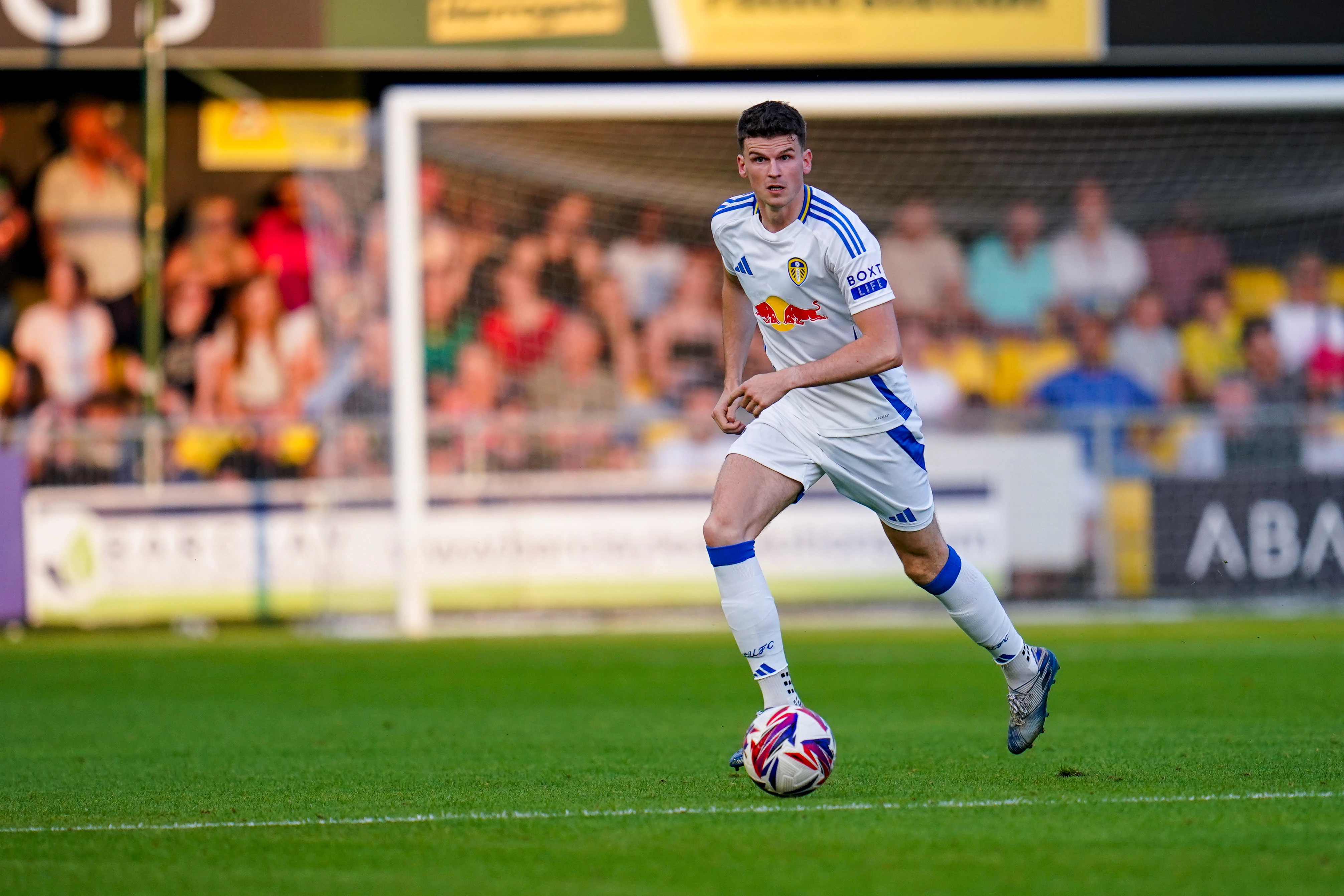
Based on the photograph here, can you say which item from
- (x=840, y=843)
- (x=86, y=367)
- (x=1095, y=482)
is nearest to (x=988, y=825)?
(x=840, y=843)

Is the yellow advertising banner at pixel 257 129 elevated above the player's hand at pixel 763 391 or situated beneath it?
elevated above

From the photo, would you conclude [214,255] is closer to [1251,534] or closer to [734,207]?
[1251,534]

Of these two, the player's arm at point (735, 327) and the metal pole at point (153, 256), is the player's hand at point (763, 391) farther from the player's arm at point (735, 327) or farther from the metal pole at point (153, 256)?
the metal pole at point (153, 256)

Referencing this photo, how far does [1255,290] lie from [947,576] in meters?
10.6

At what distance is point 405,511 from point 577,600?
Result: 1.71 m

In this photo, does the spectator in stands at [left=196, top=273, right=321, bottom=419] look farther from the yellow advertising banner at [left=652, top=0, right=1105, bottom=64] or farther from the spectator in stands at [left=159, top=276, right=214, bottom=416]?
the yellow advertising banner at [left=652, top=0, right=1105, bottom=64]

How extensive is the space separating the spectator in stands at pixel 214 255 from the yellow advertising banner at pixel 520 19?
4880mm

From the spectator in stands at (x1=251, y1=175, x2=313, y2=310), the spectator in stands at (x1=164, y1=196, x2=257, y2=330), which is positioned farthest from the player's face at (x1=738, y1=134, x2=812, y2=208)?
the spectator in stands at (x1=164, y1=196, x2=257, y2=330)

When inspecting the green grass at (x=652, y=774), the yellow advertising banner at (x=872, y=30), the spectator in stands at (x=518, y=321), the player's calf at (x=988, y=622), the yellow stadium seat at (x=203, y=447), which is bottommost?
the green grass at (x=652, y=774)

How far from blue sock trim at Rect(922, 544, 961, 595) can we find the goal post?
759 cm

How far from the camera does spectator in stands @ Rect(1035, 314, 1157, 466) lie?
14.7m

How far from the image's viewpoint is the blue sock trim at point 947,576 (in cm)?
627

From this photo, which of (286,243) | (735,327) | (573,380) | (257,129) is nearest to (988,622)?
(735,327)

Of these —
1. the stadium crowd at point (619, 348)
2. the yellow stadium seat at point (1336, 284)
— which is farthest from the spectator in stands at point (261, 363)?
the yellow stadium seat at point (1336, 284)
